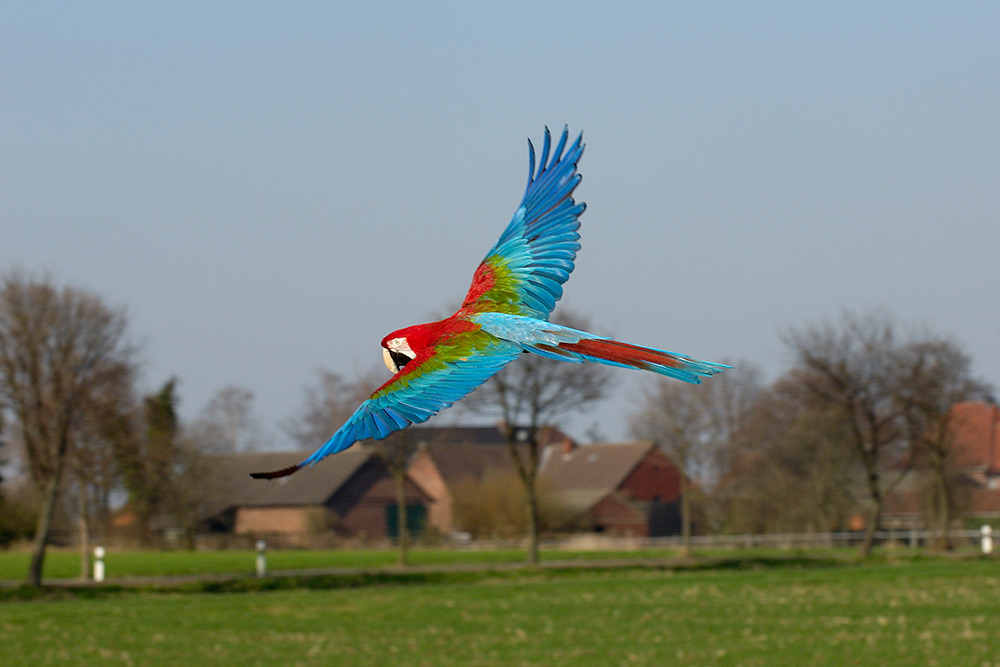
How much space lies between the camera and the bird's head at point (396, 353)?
2.53 metres

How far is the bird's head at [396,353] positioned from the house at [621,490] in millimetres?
77728

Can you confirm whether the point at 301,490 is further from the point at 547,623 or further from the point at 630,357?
the point at 630,357

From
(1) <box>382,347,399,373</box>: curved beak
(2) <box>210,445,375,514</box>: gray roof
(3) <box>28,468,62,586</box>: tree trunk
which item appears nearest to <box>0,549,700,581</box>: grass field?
(3) <box>28,468,62,586</box>: tree trunk

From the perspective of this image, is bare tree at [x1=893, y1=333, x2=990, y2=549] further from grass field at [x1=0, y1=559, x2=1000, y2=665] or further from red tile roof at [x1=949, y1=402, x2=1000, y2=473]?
red tile roof at [x1=949, y1=402, x2=1000, y2=473]

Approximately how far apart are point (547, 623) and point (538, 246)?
89.3 ft

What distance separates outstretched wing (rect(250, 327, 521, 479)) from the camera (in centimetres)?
233

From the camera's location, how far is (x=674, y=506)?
88.1 meters

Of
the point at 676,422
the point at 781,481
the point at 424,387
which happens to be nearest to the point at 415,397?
the point at 424,387

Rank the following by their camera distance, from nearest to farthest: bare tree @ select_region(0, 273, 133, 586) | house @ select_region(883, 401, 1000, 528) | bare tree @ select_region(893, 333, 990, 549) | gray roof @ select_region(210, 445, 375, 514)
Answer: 1. bare tree @ select_region(0, 273, 133, 586)
2. bare tree @ select_region(893, 333, 990, 549)
3. house @ select_region(883, 401, 1000, 528)
4. gray roof @ select_region(210, 445, 375, 514)

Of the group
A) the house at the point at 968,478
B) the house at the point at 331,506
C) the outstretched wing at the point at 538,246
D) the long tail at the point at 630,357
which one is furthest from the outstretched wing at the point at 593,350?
the house at the point at 331,506

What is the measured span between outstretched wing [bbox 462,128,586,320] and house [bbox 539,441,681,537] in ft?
253

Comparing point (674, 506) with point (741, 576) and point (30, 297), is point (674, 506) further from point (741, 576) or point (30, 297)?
point (30, 297)

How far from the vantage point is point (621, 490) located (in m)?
87.5

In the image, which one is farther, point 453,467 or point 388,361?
point 453,467
